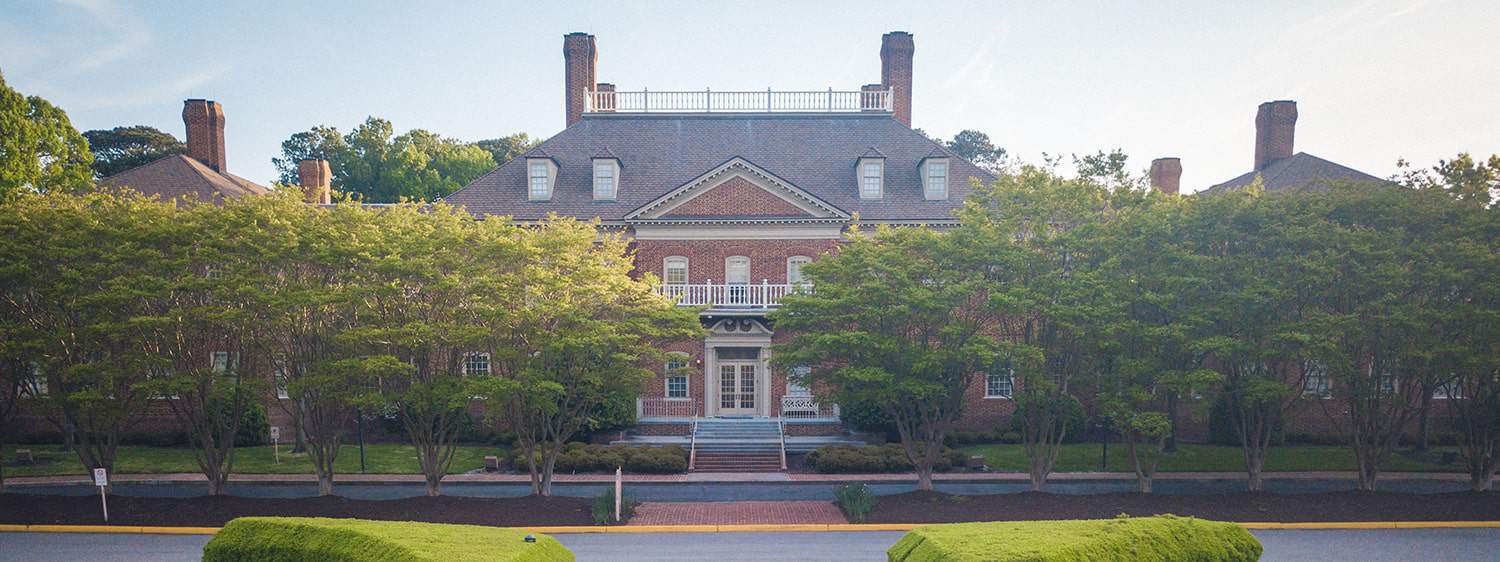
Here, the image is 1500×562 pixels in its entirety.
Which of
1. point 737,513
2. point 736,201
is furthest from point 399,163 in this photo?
point 737,513

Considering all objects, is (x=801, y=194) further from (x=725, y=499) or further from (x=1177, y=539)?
(x=1177, y=539)

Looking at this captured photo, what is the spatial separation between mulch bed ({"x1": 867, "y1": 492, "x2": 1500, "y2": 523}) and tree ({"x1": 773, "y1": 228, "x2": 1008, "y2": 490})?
1836 millimetres

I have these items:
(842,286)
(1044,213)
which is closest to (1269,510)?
(1044,213)

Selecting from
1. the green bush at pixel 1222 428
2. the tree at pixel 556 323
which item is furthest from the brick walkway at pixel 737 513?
the green bush at pixel 1222 428

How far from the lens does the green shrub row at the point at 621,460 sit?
22.0 m

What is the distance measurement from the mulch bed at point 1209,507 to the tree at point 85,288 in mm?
16628

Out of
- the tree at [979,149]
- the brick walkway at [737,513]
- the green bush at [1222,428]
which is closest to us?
the brick walkway at [737,513]

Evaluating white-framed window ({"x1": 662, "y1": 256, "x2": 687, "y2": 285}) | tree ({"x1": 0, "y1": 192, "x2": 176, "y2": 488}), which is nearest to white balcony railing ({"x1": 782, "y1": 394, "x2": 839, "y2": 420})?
white-framed window ({"x1": 662, "y1": 256, "x2": 687, "y2": 285})

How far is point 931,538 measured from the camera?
31.6 ft

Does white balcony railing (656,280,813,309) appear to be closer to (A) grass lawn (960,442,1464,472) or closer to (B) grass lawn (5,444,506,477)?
(B) grass lawn (5,444,506,477)

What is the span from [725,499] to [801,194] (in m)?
12.2

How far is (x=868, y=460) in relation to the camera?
72.4 feet

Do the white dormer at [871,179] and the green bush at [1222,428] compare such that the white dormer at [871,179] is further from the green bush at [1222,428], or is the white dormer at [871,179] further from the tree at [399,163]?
the tree at [399,163]

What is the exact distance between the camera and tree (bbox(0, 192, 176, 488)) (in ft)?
53.8
